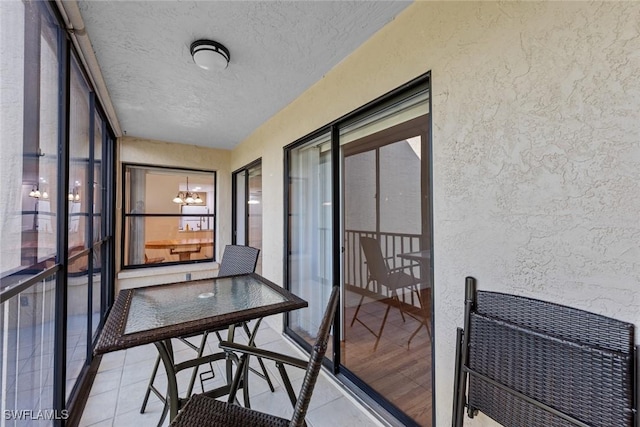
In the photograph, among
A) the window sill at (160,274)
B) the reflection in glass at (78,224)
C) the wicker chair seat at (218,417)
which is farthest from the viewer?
the window sill at (160,274)

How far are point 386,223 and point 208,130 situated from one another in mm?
2899

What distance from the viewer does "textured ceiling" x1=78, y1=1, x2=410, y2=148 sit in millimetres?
1615

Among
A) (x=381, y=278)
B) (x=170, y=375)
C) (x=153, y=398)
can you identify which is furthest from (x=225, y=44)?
(x=153, y=398)

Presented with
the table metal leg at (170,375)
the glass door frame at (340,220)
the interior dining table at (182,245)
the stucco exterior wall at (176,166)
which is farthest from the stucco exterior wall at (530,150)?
the interior dining table at (182,245)

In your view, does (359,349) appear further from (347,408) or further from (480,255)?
(480,255)

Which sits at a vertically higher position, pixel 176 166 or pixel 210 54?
pixel 210 54

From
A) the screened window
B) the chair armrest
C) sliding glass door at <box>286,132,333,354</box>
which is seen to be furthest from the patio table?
the screened window

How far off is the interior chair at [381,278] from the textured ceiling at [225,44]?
64.1 inches

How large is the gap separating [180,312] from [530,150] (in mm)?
1801

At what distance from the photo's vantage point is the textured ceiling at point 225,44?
162 centimetres

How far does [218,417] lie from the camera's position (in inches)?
45.3

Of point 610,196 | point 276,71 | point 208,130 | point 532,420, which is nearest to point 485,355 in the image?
point 532,420

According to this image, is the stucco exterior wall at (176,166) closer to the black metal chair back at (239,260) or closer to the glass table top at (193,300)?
the black metal chair back at (239,260)

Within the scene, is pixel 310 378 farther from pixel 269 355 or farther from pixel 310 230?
pixel 310 230
